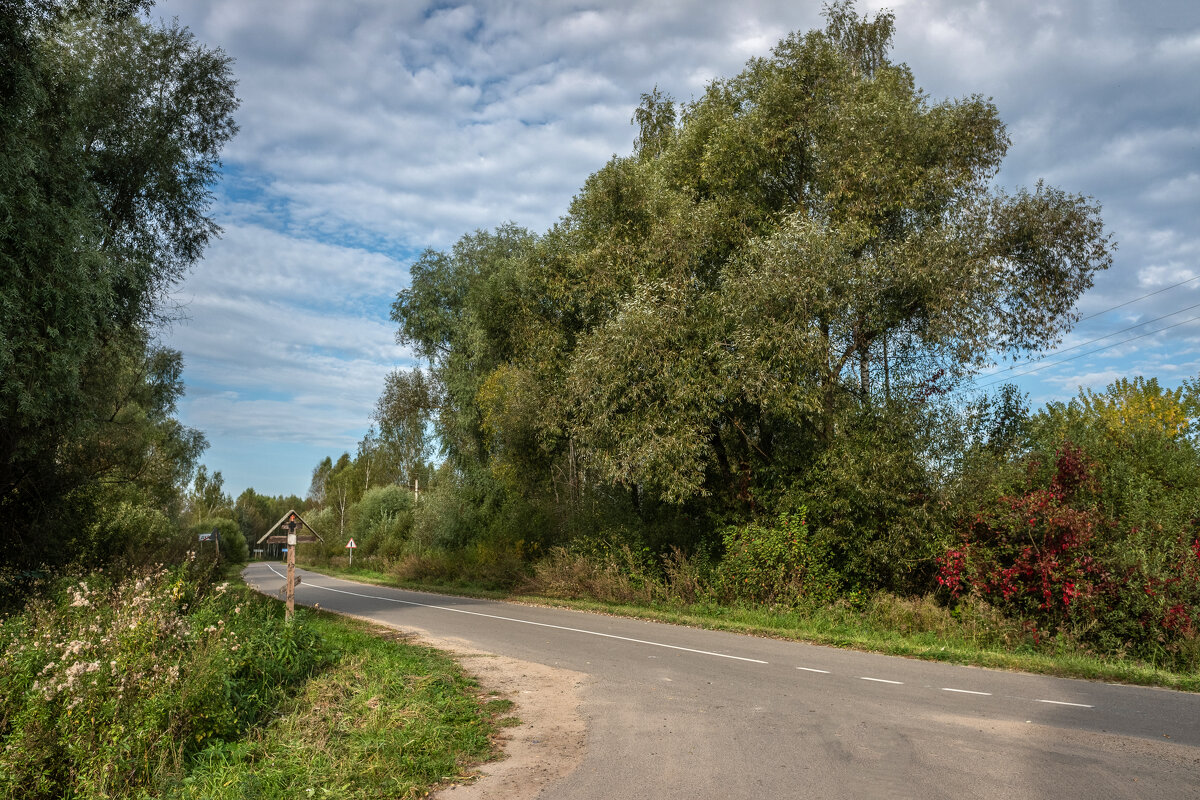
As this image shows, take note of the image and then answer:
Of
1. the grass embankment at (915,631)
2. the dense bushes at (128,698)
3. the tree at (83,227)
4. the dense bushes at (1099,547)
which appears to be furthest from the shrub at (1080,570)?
the tree at (83,227)

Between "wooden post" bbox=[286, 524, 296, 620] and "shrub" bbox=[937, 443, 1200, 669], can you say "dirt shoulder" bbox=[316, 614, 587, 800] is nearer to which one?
"wooden post" bbox=[286, 524, 296, 620]

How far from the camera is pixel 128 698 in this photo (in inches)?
272

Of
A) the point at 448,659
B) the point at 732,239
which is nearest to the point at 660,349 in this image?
the point at 732,239

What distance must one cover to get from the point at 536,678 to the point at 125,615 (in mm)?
4949

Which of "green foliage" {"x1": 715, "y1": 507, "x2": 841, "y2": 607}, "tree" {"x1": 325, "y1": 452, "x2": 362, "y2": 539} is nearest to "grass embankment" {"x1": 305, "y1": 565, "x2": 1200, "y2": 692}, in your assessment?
"green foliage" {"x1": 715, "y1": 507, "x2": 841, "y2": 607}

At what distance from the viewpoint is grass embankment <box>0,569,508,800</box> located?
236 inches

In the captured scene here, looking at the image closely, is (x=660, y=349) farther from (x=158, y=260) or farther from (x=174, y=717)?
(x=174, y=717)

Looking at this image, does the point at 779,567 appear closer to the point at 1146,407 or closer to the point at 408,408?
the point at 1146,407

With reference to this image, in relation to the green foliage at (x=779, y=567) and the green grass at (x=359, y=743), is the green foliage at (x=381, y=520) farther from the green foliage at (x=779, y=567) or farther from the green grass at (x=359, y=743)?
the green grass at (x=359, y=743)

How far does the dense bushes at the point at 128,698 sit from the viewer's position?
6.57 metres

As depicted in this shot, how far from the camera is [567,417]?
23109mm

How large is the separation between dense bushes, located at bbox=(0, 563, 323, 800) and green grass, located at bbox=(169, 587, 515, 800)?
1.23 ft

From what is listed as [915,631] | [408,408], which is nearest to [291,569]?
[915,631]

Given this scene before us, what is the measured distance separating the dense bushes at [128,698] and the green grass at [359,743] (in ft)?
1.23
